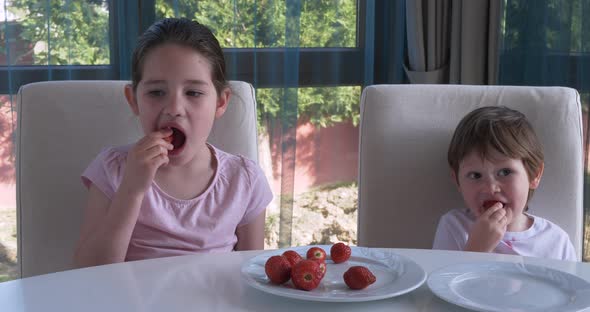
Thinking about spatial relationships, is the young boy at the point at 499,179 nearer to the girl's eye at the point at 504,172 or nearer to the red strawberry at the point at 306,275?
the girl's eye at the point at 504,172

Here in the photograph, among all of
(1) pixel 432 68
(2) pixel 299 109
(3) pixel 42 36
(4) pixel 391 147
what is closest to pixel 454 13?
(1) pixel 432 68

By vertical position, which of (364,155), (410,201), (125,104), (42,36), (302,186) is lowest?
(302,186)

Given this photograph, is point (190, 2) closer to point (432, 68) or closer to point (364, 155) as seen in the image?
point (432, 68)

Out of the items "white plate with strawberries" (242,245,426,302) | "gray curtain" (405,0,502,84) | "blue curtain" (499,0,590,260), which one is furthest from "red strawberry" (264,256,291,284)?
"gray curtain" (405,0,502,84)

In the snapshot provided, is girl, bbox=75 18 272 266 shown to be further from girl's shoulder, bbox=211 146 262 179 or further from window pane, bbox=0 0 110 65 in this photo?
window pane, bbox=0 0 110 65

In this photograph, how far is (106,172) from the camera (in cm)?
160

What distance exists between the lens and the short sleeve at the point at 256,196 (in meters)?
1.77

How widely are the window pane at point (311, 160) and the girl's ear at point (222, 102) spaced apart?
1.18m

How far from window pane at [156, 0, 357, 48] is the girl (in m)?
1.09

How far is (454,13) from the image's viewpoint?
118 inches

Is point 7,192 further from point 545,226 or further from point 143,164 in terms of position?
point 545,226

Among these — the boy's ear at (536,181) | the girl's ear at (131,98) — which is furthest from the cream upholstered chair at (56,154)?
the boy's ear at (536,181)

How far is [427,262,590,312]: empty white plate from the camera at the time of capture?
980 millimetres

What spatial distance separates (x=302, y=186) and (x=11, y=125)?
1.19 metres
